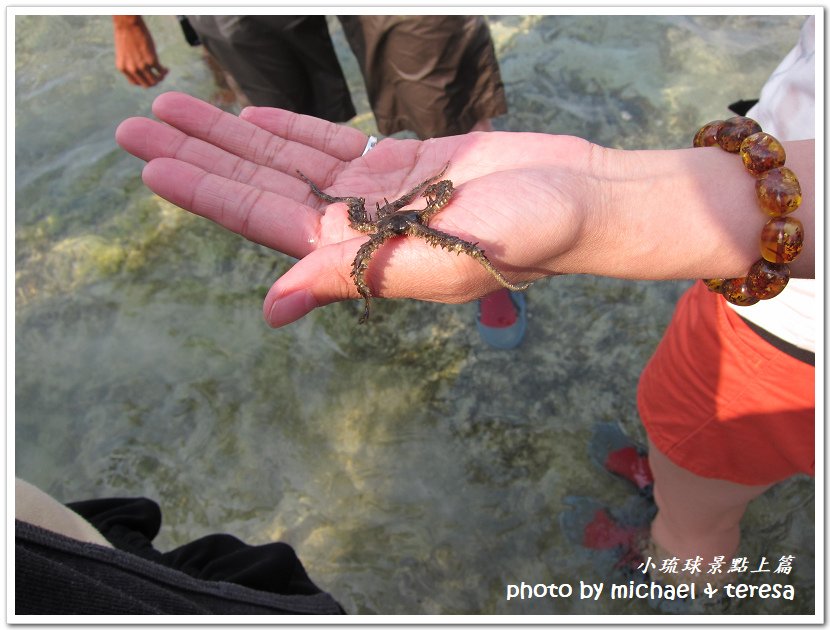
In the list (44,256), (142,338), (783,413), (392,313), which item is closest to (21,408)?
(142,338)

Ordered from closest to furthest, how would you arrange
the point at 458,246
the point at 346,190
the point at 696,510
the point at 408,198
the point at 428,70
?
the point at 458,246 < the point at 408,198 < the point at 346,190 < the point at 696,510 < the point at 428,70

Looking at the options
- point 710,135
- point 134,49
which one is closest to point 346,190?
point 710,135

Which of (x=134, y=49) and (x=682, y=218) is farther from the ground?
(x=134, y=49)

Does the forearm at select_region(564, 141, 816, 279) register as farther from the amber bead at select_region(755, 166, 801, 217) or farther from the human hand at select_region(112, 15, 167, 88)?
the human hand at select_region(112, 15, 167, 88)

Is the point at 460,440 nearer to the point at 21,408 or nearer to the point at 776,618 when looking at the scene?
the point at 776,618

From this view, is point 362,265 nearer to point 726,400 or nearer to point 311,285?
point 311,285

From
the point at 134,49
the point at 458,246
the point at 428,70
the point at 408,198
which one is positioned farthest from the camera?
the point at 134,49

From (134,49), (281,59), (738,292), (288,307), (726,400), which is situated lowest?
(726,400)

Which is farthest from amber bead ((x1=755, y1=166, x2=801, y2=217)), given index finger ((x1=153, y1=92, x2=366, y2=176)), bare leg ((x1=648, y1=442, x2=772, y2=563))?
index finger ((x1=153, y1=92, x2=366, y2=176))
